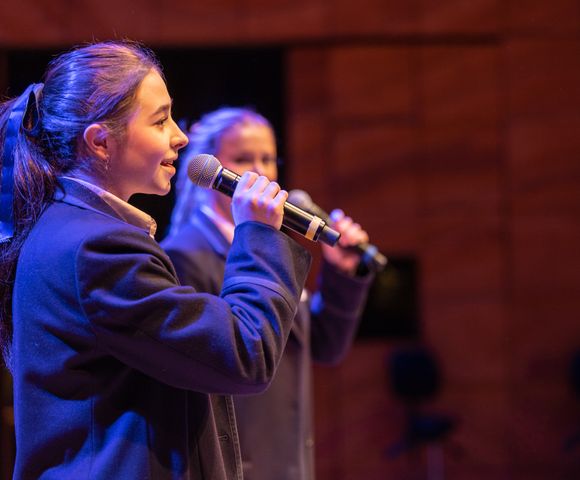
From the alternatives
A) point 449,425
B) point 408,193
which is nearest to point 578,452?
point 449,425

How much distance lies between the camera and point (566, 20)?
4066 millimetres

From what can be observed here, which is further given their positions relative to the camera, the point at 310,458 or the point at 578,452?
the point at 578,452

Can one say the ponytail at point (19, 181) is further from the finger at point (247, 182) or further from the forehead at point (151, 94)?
the finger at point (247, 182)

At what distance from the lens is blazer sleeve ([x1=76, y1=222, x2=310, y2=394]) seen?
978 mm

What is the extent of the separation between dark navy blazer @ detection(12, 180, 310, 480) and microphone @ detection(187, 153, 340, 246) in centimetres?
19

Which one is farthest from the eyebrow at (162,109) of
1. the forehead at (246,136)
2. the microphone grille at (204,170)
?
the forehead at (246,136)

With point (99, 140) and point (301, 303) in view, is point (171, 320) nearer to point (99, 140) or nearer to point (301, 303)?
point (99, 140)

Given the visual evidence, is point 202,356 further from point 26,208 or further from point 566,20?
point 566,20

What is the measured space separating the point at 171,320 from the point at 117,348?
0.27 feet

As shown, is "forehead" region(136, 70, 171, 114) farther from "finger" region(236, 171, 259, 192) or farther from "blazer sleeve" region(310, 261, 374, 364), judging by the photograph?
"blazer sleeve" region(310, 261, 374, 364)

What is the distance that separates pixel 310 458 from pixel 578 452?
2.88m

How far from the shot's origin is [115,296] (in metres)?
0.98

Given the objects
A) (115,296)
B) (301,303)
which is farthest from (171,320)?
(301,303)

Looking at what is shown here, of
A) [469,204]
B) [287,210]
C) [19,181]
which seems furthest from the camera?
[469,204]
